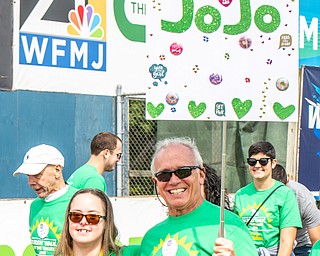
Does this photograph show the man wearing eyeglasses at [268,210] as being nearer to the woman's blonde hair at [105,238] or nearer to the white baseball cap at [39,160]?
the white baseball cap at [39,160]

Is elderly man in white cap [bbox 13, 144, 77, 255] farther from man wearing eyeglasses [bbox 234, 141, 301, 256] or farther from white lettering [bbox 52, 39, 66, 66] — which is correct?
white lettering [bbox 52, 39, 66, 66]

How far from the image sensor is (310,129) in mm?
10164

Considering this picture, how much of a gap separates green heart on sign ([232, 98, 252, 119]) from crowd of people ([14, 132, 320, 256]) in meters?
0.30

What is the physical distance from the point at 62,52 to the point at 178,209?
5556 mm

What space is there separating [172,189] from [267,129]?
7.16 m

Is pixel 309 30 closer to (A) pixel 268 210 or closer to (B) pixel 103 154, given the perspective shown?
(B) pixel 103 154

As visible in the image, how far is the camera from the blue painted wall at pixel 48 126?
834 cm

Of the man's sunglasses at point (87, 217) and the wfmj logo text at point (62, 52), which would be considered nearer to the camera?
the man's sunglasses at point (87, 217)

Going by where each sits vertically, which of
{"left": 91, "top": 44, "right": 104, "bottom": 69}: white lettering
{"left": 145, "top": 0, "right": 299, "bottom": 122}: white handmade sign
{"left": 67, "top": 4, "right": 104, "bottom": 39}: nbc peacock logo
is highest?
{"left": 67, "top": 4, "right": 104, "bottom": 39}: nbc peacock logo

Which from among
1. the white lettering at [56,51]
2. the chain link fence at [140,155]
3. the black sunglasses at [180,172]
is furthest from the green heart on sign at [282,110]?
the chain link fence at [140,155]

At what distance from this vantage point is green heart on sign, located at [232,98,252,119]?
3752mm

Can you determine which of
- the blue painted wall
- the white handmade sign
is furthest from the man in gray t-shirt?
the blue painted wall

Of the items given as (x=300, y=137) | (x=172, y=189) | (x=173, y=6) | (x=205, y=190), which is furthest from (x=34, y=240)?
(x=300, y=137)

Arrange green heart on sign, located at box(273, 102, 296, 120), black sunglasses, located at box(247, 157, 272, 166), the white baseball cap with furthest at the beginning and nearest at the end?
black sunglasses, located at box(247, 157, 272, 166) < the white baseball cap < green heart on sign, located at box(273, 102, 296, 120)
